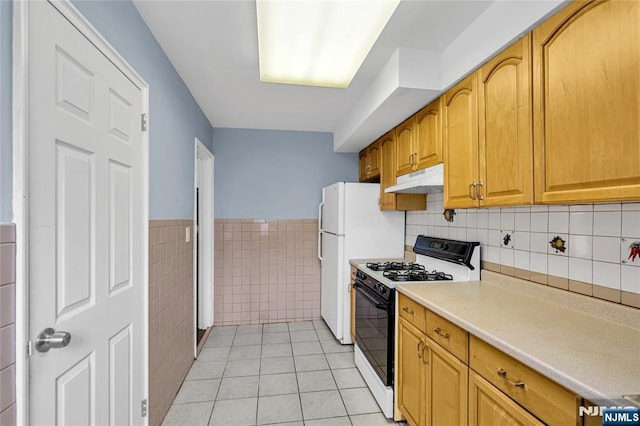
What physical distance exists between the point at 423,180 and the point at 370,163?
1332mm

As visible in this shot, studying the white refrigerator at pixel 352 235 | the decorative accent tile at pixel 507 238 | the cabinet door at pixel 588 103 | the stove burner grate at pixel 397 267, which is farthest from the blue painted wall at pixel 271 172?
the cabinet door at pixel 588 103

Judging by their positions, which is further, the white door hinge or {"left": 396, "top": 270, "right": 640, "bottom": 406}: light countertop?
the white door hinge

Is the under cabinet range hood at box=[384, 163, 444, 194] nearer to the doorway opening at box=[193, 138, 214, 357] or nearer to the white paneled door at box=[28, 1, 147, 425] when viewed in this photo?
the white paneled door at box=[28, 1, 147, 425]

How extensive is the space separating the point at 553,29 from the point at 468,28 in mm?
541

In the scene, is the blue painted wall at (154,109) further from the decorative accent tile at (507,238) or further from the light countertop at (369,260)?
the decorative accent tile at (507,238)

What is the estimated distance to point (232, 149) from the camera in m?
3.80

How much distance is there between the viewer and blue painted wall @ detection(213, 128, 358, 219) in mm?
3785

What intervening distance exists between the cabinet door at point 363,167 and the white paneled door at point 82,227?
8.49 ft

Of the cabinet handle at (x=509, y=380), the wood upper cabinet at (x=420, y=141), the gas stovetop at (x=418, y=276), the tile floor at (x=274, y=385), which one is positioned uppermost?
the wood upper cabinet at (x=420, y=141)

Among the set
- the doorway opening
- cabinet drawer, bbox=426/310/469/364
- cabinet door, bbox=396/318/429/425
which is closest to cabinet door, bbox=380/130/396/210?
cabinet door, bbox=396/318/429/425

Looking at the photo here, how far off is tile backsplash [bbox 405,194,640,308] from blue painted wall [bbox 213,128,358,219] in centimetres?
211

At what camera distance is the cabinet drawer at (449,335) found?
1.38 m

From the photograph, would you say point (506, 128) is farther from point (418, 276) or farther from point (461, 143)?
point (418, 276)

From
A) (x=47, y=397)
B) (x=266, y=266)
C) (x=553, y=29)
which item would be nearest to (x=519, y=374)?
(x=553, y=29)
